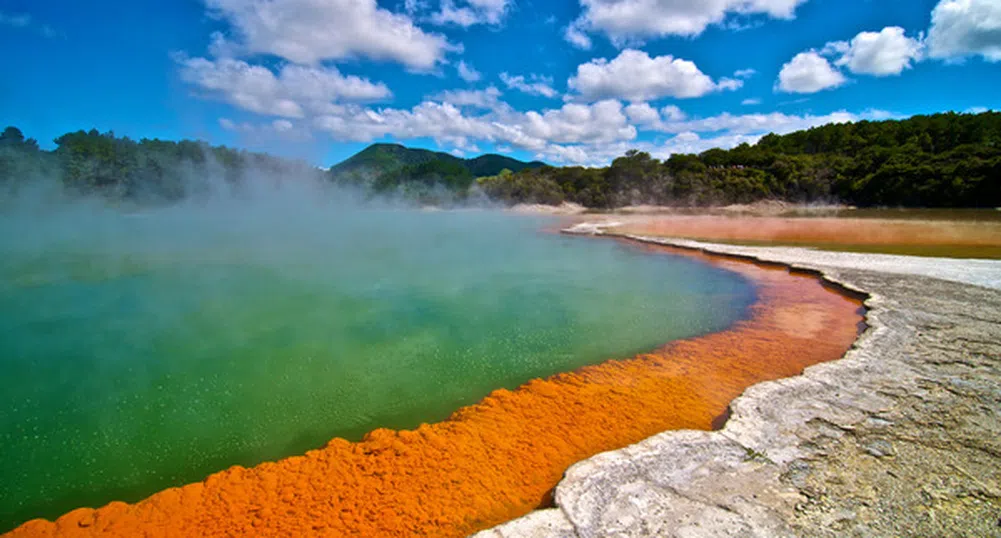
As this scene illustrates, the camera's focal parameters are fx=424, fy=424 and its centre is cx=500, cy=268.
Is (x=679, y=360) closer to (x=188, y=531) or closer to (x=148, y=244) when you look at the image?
(x=188, y=531)

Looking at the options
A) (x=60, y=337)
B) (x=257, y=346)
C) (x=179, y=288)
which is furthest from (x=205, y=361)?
(x=179, y=288)

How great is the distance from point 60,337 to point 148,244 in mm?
16726

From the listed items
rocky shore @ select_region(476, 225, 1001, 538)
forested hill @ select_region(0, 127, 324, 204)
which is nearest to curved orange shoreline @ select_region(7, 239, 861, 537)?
rocky shore @ select_region(476, 225, 1001, 538)

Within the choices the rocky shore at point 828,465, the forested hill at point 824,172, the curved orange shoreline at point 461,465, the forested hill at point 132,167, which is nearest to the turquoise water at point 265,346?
the curved orange shoreline at point 461,465

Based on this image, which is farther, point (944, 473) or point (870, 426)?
point (870, 426)

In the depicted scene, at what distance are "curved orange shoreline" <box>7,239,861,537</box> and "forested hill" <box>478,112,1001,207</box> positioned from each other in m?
41.6

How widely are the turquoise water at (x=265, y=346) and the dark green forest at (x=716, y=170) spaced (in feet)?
122

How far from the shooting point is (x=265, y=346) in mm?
6680

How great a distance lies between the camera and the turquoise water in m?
4.11

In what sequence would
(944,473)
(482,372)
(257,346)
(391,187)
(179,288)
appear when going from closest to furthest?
(944,473)
(482,372)
(257,346)
(179,288)
(391,187)

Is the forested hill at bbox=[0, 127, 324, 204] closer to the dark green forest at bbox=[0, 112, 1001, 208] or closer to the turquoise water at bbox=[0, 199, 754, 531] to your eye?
the dark green forest at bbox=[0, 112, 1001, 208]

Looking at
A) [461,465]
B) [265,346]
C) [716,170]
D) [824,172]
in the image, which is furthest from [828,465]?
[716,170]

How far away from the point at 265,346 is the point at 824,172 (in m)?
54.7

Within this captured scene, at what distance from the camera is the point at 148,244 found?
2052cm
